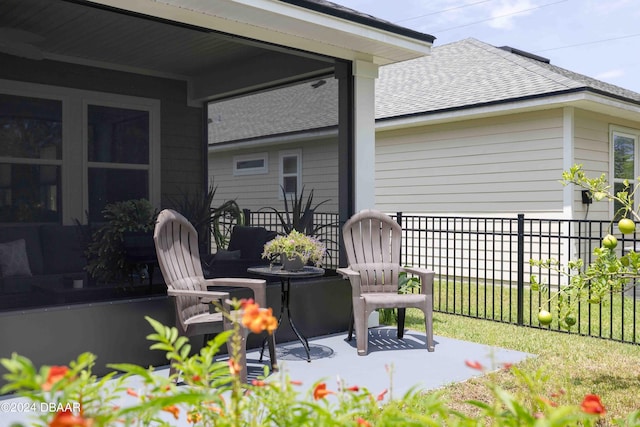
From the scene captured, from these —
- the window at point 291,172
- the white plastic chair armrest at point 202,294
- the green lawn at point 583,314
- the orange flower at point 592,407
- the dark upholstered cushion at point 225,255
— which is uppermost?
the window at point 291,172

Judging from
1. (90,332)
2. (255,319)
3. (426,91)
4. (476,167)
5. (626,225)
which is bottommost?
(90,332)

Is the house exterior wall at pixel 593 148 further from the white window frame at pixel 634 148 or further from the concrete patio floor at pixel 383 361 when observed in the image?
the concrete patio floor at pixel 383 361

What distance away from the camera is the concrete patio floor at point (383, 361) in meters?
4.19

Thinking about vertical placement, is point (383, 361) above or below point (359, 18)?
below

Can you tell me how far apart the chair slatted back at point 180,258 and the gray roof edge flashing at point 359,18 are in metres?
1.91

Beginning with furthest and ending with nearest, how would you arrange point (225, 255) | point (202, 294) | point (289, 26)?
1. point (225, 255)
2. point (289, 26)
3. point (202, 294)

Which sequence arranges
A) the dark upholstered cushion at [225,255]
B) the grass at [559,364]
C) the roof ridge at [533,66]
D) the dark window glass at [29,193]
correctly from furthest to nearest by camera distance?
the roof ridge at [533,66] < the dark upholstered cushion at [225,255] < the dark window glass at [29,193] < the grass at [559,364]

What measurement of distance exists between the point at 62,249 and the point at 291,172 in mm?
2323

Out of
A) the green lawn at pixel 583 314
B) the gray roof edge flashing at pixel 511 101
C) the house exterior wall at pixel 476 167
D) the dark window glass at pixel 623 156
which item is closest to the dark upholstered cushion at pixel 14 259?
the green lawn at pixel 583 314

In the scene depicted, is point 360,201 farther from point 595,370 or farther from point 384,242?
point 595,370

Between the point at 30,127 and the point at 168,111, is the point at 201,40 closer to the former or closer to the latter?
the point at 168,111

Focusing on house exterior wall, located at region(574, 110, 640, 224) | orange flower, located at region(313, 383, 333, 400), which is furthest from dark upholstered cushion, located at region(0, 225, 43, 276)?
house exterior wall, located at region(574, 110, 640, 224)

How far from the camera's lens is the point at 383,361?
4832 millimetres

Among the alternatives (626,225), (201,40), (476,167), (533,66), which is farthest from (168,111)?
(533,66)
